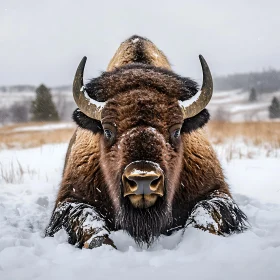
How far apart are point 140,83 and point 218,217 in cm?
158

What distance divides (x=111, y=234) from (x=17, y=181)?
11.8 feet

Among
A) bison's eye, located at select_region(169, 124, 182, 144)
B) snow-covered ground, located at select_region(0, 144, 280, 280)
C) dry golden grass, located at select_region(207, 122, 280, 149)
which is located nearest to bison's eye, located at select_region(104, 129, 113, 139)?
bison's eye, located at select_region(169, 124, 182, 144)

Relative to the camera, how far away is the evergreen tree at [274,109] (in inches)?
880

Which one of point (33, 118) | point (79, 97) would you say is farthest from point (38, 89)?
point (79, 97)

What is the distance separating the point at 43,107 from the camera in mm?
37531

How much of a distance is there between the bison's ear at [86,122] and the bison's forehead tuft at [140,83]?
0.25 m

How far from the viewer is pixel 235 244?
9.34ft

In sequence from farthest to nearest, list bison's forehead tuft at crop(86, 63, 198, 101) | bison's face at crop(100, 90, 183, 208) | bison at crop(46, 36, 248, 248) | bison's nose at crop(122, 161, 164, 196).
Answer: bison's forehead tuft at crop(86, 63, 198, 101), bison at crop(46, 36, 248, 248), bison's face at crop(100, 90, 183, 208), bison's nose at crop(122, 161, 164, 196)

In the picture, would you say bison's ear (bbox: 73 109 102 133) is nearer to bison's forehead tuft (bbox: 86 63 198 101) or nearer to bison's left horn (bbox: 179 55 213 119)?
bison's forehead tuft (bbox: 86 63 198 101)

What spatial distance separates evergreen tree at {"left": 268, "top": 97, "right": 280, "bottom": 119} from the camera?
22.4 meters

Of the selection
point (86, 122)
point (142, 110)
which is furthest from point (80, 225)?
point (142, 110)

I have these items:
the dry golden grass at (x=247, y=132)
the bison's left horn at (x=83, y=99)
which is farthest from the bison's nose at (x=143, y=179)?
the dry golden grass at (x=247, y=132)

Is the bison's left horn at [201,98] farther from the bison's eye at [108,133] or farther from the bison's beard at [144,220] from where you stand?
the bison's beard at [144,220]

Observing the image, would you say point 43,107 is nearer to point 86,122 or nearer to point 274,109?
point 274,109
